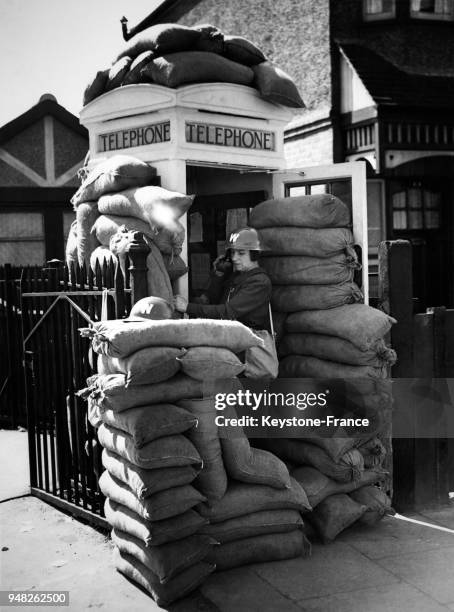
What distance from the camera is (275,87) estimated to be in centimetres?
664

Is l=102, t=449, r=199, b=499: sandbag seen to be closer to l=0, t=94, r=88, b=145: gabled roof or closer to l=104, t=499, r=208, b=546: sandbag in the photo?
l=104, t=499, r=208, b=546: sandbag

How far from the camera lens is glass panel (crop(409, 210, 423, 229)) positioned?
1385 cm

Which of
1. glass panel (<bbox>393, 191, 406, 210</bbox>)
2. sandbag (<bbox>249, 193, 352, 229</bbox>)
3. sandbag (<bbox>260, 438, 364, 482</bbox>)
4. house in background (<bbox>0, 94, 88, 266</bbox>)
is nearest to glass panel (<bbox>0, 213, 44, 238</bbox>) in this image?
house in background (<bbox>0, 94, 88, 266</bbox>)

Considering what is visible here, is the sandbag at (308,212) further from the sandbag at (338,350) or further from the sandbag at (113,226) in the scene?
the sandbag at (113,226)

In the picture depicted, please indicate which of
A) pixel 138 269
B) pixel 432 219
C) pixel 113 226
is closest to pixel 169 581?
pixel 138 269

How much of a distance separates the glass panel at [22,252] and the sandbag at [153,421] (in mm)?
9374

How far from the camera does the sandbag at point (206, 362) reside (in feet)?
14.4

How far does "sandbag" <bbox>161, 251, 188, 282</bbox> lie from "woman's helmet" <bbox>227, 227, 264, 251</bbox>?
503 millimetres

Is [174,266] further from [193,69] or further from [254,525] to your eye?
[254,525]

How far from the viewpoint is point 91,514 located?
5.44 m

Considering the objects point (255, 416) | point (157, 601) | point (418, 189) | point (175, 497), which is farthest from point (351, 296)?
point (418, 189)

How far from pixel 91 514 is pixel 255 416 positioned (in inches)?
54.7

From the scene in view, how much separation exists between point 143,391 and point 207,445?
526mm

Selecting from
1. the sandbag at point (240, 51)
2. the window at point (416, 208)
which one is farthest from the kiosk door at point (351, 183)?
the window at point (416, 208)
